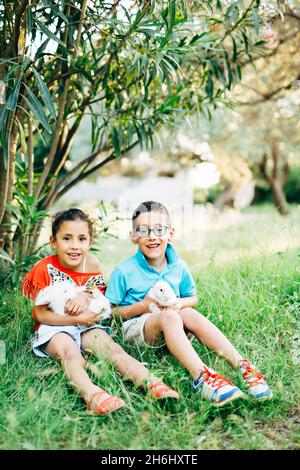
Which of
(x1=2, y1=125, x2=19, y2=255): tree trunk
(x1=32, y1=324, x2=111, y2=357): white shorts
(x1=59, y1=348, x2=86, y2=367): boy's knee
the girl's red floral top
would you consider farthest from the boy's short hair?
(x1=2, y1=125, x2=19, y2=255): tree trunk

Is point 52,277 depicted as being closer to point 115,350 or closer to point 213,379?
point 115,350

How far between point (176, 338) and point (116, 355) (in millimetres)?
344

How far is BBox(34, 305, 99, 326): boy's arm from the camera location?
9.71ft

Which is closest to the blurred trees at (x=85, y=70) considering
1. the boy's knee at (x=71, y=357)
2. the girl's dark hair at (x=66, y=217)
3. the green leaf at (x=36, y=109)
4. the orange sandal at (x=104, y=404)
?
the green leaf at (x=36, y=109)

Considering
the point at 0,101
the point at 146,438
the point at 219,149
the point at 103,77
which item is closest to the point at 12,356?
the point at 146,438

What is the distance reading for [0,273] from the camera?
393 centimetres

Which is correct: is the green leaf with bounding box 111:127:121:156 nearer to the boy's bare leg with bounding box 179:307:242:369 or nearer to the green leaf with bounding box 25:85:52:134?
the green leaf with bounding box 25:85:52:134

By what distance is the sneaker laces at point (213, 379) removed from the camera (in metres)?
2.56

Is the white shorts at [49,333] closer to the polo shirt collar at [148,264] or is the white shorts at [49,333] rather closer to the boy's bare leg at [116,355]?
the boy's bare leg at [116,355]

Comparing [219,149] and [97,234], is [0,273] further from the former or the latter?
[219,149]

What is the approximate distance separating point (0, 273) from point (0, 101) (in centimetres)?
126

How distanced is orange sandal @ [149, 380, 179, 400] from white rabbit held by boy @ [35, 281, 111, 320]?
563 millimetres

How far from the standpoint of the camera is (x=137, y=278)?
10.0 ft

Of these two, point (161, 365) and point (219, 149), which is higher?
point (219, 149)
